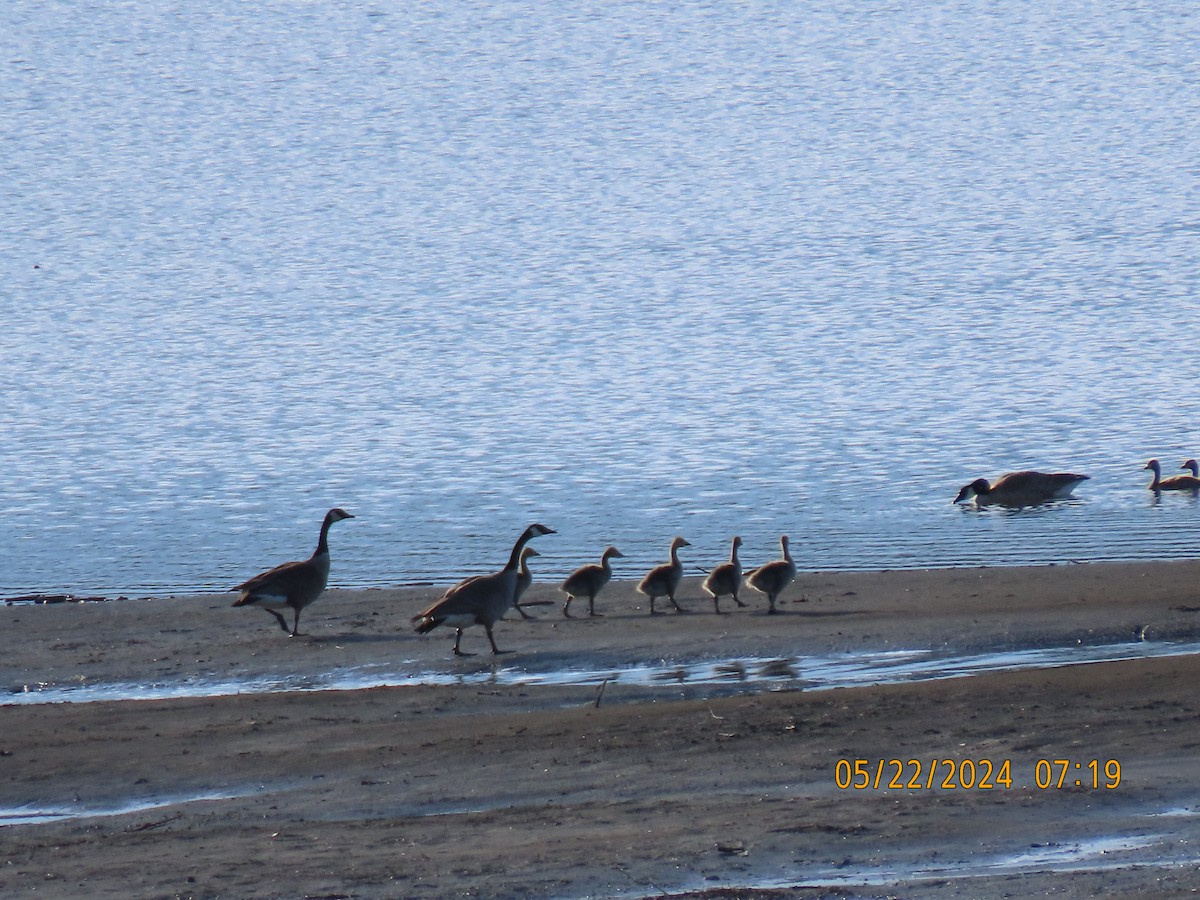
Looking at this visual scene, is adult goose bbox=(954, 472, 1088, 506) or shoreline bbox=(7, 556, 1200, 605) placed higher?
adult goose bbox=(954, 472, 1088, 506)

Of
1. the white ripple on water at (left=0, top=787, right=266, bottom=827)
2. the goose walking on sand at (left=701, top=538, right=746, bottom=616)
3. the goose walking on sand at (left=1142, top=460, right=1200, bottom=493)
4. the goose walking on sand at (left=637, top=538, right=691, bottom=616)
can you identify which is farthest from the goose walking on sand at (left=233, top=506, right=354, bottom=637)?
the goose walking on sand at (left=1142, top=460, right=1200, bottom=493)

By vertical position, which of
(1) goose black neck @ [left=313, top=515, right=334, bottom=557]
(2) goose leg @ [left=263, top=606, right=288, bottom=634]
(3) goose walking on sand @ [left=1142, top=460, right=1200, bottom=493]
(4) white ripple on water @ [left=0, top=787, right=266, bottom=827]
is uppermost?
(3) goose walking on sand @ [left=1142, top=460, right=1200, bottom=493]

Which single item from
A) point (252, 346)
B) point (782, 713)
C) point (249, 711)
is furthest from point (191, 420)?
point (782, 713)

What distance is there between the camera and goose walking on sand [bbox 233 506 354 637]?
15656 millimetres

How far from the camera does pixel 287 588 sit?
15750 millimetres

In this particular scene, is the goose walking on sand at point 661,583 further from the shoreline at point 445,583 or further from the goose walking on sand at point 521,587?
the shoreline at point 445,583

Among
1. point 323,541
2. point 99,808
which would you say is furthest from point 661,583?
point 99,808

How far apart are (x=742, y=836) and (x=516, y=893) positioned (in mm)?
1362

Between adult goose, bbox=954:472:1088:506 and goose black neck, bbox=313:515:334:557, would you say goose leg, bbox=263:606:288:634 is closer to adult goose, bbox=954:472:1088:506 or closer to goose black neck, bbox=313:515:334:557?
goose black neck, bbox=313:515:334:557

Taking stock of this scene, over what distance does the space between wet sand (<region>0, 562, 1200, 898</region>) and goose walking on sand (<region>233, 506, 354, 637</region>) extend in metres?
0.30

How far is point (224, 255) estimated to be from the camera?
207 ft

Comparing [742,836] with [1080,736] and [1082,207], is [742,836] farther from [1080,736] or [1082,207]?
[1082,207]
